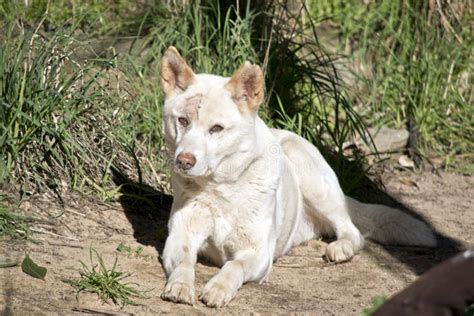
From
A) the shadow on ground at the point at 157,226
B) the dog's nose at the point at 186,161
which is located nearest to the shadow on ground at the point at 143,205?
the shadow on ground at the point at 157,226

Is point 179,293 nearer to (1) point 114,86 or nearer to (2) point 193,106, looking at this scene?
(2) point 193,106

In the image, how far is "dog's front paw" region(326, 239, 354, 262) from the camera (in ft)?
18.7

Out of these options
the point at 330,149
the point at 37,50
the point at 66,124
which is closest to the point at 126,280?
the point at 66,124

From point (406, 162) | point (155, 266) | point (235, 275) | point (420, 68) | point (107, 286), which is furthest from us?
point (420, 68)

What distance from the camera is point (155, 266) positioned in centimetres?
527

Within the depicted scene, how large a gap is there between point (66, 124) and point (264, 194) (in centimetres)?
140

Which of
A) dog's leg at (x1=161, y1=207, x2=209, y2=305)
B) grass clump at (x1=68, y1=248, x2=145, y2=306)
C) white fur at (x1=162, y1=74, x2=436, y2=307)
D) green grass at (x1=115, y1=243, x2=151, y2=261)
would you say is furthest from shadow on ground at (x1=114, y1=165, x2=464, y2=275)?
grass clump at (x1=68, y1=248, x2=145, y2=306)

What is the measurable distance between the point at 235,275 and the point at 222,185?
51 cm

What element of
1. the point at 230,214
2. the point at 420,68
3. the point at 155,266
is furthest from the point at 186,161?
the point at 420,68

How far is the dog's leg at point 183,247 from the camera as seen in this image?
4.75m

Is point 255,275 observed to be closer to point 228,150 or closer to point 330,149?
point 228,150

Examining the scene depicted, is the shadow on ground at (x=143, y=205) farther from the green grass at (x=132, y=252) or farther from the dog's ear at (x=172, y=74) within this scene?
the dog's ear at (x=172, y=74)

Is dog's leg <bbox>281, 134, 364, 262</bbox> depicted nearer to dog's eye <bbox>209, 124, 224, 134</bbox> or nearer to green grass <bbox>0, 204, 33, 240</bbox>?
dog's eye <bbox>209, 124, 224, 134</bbox>

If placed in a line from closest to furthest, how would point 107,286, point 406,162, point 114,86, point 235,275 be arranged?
point 107,286 → point 235,275 → point 114,86 → point 406,162
